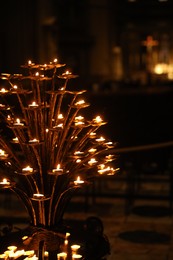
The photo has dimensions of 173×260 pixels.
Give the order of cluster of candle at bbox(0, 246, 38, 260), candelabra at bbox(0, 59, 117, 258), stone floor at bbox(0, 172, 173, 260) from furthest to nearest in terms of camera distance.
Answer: stone floor at bbox(0, 172, 173, 260), candelabra at bbox(0, 59, 117, 258), cluster of candle at bbox(0, 246, 38, 260)

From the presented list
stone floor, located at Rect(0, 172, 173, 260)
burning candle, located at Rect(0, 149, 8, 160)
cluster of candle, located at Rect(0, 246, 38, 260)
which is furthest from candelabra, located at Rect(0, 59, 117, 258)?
stone floor, located at Rect(0, 172, 173, 260)

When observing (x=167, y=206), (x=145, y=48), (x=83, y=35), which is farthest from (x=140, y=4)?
(x=167, y=206)

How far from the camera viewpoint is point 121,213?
718 cm

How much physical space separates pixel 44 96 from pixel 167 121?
5.41 m

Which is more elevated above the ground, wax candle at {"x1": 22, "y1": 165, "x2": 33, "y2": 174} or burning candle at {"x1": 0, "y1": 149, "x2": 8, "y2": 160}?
burning candle at {"x1": 0, "y1": 149, "x2": 8, "y2": 160}

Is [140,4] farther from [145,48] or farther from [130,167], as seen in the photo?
[130,167]

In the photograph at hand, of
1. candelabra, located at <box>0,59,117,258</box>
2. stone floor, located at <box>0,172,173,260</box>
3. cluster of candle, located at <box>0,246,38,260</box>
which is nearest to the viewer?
cluster of candle, located at <box>0,246,38,260</box>

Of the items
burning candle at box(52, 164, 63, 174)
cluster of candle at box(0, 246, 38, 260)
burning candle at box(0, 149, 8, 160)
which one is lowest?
cluster of candle at box(0, 246, 38, 260)

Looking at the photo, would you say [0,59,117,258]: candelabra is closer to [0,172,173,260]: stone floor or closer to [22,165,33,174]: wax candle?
[22,165,33,174]: wax candle

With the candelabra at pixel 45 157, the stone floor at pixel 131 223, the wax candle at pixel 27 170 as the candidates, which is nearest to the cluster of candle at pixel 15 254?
the candelabra at pixel 45 157

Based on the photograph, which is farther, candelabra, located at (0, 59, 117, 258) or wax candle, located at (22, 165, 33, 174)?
candelabra, located at (0, 59, 117, 258)

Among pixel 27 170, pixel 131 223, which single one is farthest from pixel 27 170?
pixel 131 223

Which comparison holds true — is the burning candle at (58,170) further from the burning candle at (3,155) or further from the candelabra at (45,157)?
the burning candle at (3,155)

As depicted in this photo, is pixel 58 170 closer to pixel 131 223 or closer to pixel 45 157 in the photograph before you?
pixel 45 157
